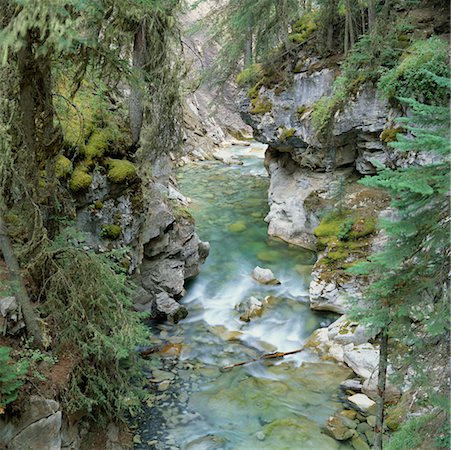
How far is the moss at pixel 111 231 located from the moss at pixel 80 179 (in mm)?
1022

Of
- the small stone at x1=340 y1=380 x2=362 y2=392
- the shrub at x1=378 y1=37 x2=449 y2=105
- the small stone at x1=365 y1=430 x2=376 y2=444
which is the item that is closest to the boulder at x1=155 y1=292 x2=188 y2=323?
the small stone at x1=340 y1=380 x2=362 y2=392

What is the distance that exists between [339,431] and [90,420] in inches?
170

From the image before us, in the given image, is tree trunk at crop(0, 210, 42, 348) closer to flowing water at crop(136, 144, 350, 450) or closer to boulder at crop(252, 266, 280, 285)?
flowing water at crop(136, 144, 350, 450)

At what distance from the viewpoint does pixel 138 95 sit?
10.7 meters

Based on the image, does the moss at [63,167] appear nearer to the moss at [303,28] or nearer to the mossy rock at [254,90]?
the mossy rock at [254,90]

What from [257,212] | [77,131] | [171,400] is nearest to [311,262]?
[257,212]

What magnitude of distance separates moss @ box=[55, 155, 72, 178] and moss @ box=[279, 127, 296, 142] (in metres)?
9.01

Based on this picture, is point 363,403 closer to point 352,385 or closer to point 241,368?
point 352,385

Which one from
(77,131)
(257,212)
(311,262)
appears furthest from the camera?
(257,212)

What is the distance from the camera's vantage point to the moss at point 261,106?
16547 millimetres

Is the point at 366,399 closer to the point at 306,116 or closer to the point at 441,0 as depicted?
the point at 306,116

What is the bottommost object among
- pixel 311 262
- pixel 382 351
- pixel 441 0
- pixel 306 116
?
pixel 311 262

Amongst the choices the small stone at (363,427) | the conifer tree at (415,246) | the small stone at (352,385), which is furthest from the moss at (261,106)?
the conifer tree at (415,246)

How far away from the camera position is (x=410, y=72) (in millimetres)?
11234
